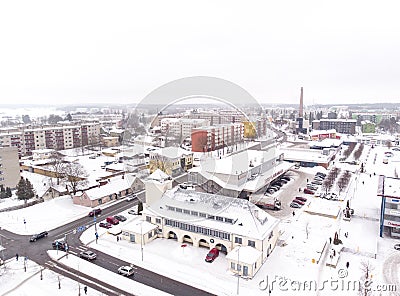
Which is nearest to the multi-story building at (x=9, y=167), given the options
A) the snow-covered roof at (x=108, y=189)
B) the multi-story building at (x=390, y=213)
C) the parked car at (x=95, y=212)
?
the snow-covered roof at (x=108, y=189)

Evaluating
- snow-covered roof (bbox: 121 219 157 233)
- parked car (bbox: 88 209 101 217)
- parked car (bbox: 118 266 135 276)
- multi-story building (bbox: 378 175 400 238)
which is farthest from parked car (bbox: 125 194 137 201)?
multi-story building (bbox: 378 175 400 238)

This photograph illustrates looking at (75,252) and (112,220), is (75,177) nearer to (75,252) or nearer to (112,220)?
(112,220)

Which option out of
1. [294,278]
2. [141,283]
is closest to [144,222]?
[141,283]

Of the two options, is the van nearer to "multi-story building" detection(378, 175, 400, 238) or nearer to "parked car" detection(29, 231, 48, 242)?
"parked car" detection(29, 231, 48, 242)

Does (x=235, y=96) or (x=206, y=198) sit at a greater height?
(x=235, y=96)

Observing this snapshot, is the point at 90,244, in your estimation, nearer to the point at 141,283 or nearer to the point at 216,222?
the point at 141,283

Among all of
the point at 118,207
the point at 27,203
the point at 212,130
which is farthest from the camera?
the point at 212,130
